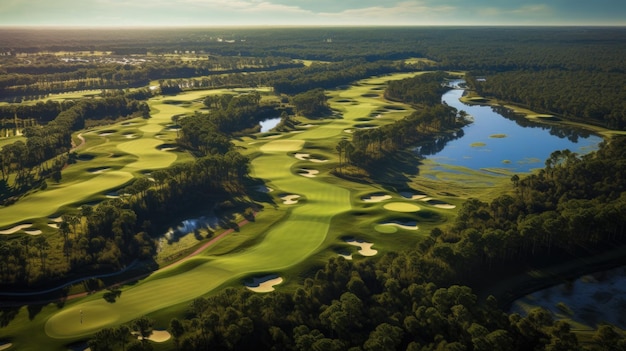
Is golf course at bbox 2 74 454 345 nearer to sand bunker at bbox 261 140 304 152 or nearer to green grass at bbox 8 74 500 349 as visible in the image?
green grass at bbox 8 74 500 349

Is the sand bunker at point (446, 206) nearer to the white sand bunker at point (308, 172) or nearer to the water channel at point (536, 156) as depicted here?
the water channel at point (536, 156)

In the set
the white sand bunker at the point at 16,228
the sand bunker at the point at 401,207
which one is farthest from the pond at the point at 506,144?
the white sand bunker at the point at 16,228

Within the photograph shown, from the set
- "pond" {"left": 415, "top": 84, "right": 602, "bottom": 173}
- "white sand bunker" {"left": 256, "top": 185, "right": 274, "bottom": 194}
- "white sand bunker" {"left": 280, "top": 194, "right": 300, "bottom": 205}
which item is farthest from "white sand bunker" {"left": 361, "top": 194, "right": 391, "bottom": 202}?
"pond" {"left": 415, "top": 84, "right": 602, "bottom": 173}

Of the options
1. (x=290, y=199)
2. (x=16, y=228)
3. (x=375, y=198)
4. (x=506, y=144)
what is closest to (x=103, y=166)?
(x=16, y=228)

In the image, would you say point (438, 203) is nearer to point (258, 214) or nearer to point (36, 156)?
point (258, 214)

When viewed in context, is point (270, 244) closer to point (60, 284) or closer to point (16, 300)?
point (60, 284)

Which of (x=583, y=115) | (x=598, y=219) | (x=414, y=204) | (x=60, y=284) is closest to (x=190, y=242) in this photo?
(x=60, y=284)

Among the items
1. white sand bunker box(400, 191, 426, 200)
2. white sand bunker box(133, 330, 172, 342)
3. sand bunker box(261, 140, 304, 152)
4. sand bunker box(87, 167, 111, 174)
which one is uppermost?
sand bunker box(261, 140, 304, 152)
